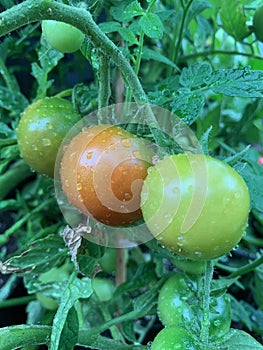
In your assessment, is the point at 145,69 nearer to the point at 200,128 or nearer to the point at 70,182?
the point at 200,128

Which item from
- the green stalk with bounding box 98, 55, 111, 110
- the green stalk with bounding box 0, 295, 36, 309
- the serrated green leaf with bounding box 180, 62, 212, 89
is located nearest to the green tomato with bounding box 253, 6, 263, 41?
the serrated green leaf with bounding box 180, 62, 212, 89

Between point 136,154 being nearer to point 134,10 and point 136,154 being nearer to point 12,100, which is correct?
point 134,10

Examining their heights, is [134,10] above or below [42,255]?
above

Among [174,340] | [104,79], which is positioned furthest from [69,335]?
[104,79]

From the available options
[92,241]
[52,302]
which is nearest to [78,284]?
[92,241]

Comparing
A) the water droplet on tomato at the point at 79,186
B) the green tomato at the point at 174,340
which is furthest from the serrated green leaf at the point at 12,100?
the green tomato at the point at 174,340

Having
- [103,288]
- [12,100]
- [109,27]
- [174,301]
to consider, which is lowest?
[103,288]
